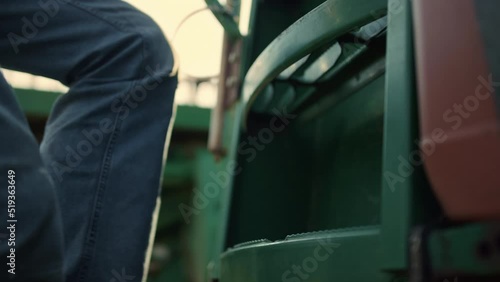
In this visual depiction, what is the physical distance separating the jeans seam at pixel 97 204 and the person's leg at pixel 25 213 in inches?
4.8

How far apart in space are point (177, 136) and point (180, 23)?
168cm

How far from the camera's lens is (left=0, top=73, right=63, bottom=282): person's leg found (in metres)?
0.67

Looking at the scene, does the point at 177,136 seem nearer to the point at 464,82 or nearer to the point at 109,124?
the point at 109,124

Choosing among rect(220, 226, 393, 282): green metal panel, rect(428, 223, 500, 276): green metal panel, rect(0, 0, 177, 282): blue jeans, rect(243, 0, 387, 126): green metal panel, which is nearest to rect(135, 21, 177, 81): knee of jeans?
rect(0, 0, 177, 282): blue jeans

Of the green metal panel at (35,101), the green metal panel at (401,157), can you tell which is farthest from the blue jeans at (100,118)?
the green metal panel at (35,101)

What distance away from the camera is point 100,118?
0.91 metres

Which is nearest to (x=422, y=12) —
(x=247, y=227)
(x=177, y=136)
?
(x=247, y=227)

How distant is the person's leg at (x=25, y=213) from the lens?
2.19 feet

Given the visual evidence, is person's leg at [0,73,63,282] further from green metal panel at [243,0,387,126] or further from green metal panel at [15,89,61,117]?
green metal panel at [15,89,61,117]

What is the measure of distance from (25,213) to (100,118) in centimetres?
27

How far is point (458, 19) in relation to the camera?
651 mm

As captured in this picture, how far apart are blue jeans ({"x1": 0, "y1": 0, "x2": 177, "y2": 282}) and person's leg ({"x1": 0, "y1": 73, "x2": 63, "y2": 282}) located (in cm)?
11

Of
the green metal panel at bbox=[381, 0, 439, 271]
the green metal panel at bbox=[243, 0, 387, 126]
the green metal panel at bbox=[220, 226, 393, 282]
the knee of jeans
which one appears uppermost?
the green metal panel at bbox=[243, 0, 387, 126]

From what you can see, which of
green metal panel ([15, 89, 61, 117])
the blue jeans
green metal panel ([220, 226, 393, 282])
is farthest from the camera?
green metal panel ([15, 89, 61, 117])
